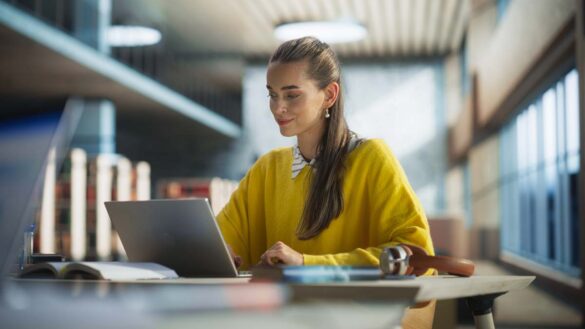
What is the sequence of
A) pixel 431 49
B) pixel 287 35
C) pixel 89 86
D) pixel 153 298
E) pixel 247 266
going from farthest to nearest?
1. pixel 431 49
2. pixel 287 35
3. pixel 89 86
4. pixel 247 266
5. pixel 153 298

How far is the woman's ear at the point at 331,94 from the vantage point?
1.67m

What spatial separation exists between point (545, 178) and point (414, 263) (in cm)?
885

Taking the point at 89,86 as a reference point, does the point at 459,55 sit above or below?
above

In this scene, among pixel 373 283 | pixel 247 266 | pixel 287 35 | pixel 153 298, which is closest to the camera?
pixel 153 298

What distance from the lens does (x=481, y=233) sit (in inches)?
560

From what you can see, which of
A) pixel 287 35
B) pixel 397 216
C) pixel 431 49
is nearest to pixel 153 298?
pixel 397 216

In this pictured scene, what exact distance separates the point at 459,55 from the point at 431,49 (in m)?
0.55

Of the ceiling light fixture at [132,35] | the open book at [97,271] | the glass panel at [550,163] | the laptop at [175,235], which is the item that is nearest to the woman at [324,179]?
the laptop at [175,235]

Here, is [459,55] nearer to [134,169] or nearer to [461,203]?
[461,203]

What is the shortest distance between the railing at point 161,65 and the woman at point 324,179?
11172 mm

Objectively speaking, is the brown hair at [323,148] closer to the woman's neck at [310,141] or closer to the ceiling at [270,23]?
the woman's neck at [310,141]

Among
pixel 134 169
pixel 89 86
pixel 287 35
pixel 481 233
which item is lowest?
pixel 481 233

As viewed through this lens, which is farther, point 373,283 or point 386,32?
point 386,32

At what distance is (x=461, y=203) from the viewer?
53.4 feet
